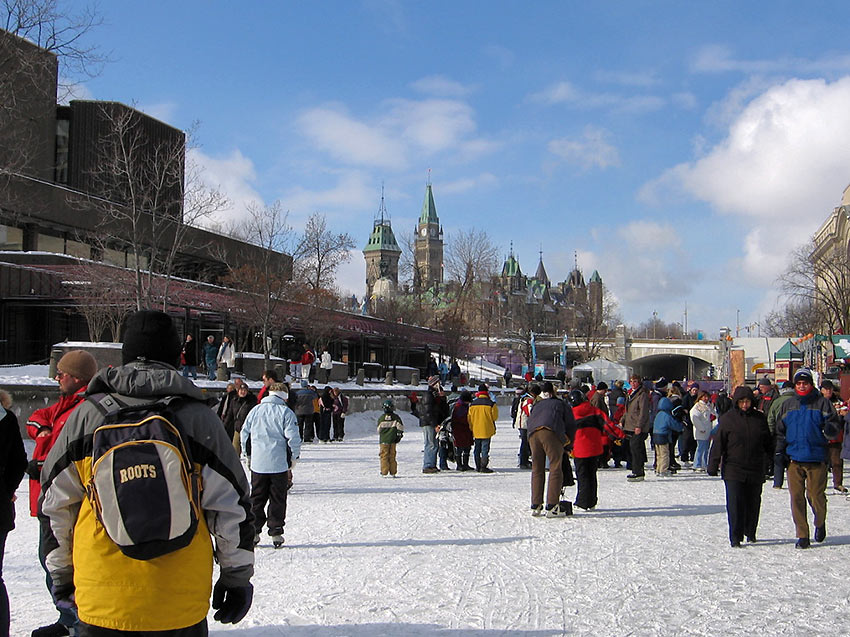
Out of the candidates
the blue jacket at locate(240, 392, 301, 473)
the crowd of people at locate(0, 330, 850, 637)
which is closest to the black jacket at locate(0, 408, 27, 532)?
the crowd of people at locate(0, 330, 850, 637)

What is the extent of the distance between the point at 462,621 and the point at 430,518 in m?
4.69

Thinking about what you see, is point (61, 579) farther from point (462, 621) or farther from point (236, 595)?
point (462, 621)

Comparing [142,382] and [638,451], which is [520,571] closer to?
[142,382]

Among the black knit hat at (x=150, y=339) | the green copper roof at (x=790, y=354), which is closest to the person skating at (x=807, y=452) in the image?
the black knit hat at (x=150, y=339)

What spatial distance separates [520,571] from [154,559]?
5.11 metres

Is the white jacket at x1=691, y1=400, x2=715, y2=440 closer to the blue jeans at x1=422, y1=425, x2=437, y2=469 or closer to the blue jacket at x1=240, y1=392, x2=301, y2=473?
the blue jeans at x1=422, y1=425, x2=437, y2=469

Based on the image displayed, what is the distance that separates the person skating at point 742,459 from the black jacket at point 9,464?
6.50m

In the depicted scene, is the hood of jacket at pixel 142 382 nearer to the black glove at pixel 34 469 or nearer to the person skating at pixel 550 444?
the black glove at pixel 34 469

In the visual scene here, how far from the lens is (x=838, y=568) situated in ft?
26.1

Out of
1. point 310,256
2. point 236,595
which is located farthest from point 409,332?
point 236,595

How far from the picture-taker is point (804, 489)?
895cm

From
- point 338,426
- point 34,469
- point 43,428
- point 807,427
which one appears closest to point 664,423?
point 807,427

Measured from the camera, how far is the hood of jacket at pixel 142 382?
10.3 feet

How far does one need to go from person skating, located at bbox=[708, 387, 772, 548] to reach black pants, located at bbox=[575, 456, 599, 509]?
249 centimetres
